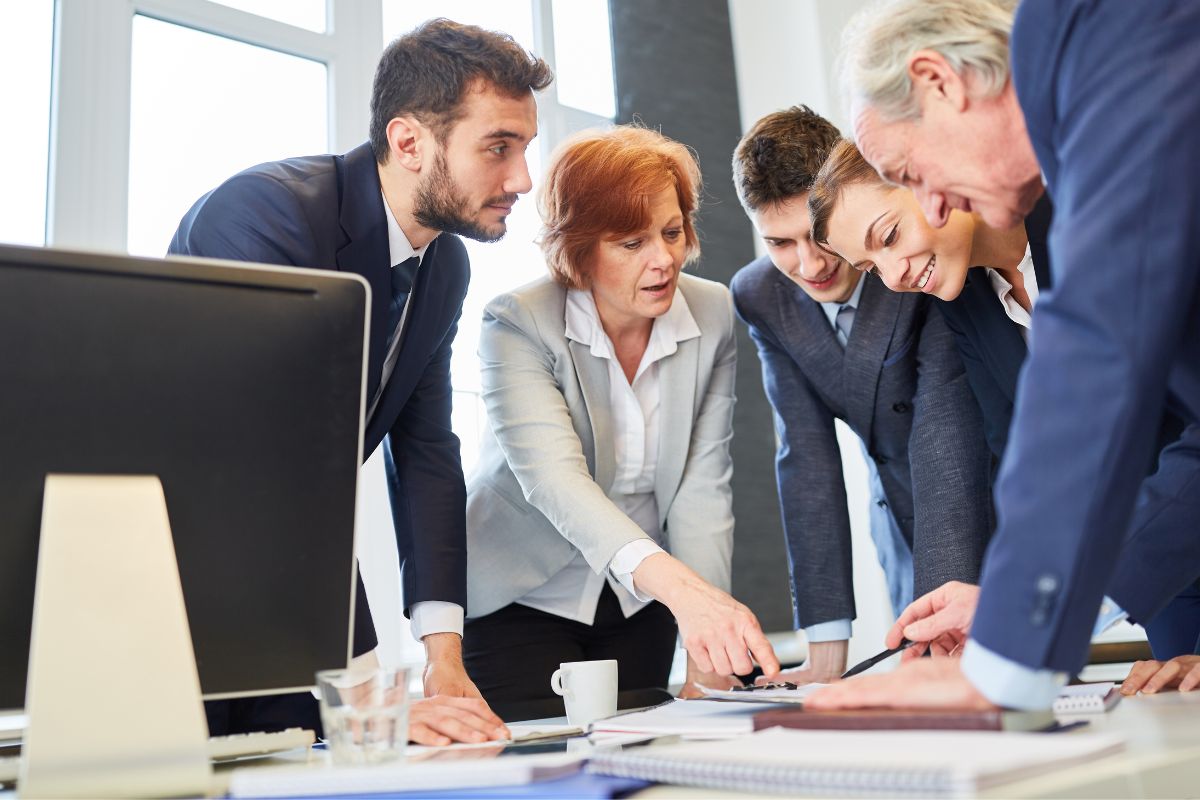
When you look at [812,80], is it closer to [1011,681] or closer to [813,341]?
[813,341]

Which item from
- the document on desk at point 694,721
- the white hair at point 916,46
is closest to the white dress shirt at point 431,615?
the document on desk at point 694,721

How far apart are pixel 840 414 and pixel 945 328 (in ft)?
0.88

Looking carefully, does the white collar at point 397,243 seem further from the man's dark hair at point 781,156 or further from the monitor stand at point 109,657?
the monitor stand at point 109,657

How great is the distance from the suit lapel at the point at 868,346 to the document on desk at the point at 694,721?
0.89 metres

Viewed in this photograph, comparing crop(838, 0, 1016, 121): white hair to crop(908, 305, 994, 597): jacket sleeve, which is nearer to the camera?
crop(838, 0, 1016, 121): white hair

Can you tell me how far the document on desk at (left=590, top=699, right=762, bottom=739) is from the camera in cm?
84

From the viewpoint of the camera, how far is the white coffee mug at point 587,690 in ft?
4.22

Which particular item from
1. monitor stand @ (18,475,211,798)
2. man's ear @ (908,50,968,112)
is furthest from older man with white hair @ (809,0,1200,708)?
monitor stand @ (18,475,211,798)

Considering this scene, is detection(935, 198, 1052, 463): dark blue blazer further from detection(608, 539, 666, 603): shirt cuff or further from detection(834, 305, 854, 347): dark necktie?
detection(608, 539, 666, 603): shirt cuff

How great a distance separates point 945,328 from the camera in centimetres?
187

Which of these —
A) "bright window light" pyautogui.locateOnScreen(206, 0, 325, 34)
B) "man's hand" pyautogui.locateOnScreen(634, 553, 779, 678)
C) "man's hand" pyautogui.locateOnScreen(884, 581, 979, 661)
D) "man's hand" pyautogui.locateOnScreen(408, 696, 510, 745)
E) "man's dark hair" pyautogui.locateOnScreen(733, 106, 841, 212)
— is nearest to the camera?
"man's hand" pyautogui.locateOnScreen(408, 696, 510, 745)

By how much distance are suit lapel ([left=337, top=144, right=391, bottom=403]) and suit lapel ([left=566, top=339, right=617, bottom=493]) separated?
15.6 inches

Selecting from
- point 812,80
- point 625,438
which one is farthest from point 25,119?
point 812,80

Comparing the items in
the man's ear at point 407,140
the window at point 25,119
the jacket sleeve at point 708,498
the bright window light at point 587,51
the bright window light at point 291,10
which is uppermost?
the bright window light at point 587,51
